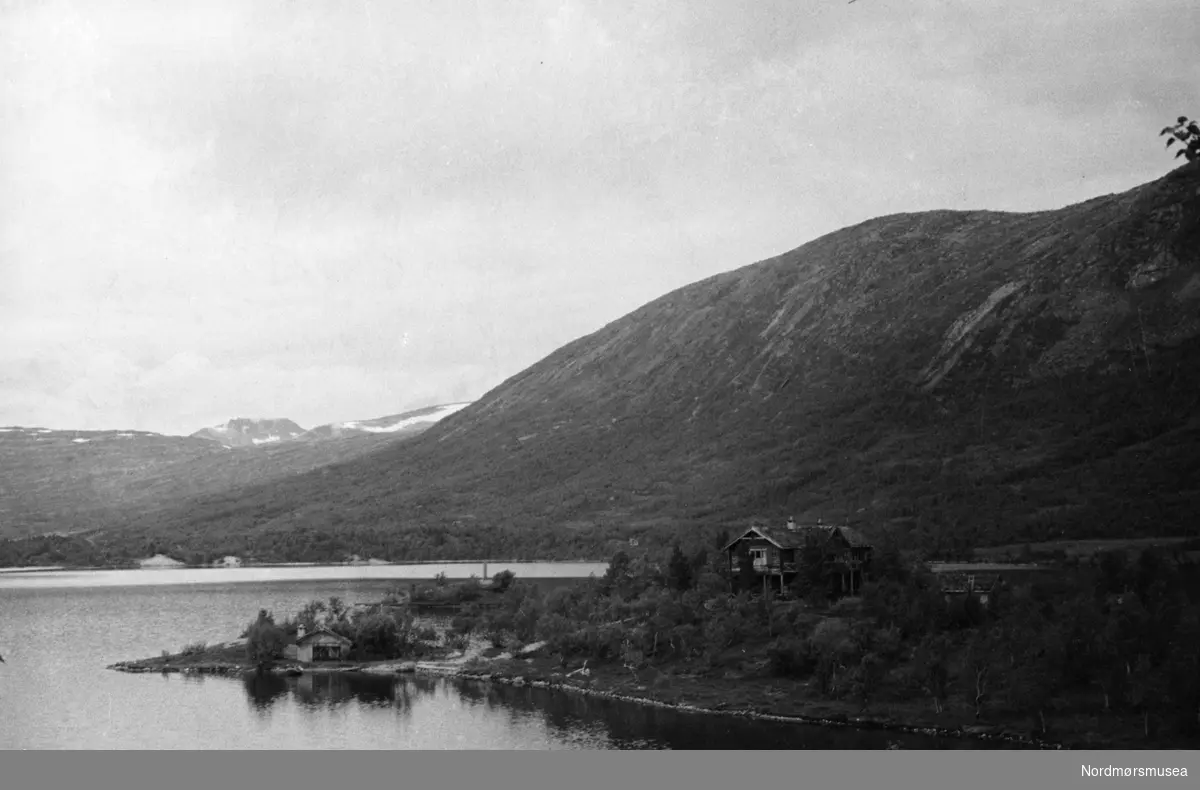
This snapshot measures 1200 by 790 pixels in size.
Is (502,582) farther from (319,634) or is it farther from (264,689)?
(264,689)

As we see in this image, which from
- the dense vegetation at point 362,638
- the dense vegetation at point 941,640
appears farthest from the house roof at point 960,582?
the dense vegetation at point 362,638

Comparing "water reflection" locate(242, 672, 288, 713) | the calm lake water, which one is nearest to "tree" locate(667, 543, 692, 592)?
the calm lake water

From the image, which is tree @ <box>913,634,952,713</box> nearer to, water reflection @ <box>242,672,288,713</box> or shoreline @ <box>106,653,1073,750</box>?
shoreline @ <box>106,653,1073,750</box>

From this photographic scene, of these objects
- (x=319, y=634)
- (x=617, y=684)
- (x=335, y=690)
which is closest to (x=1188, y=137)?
(x=617, y=684)

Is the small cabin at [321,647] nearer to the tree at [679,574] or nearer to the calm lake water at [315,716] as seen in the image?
the calm lake water at [315,716]

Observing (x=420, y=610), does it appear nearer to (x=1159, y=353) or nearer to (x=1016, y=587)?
(x=1016, y=587)
